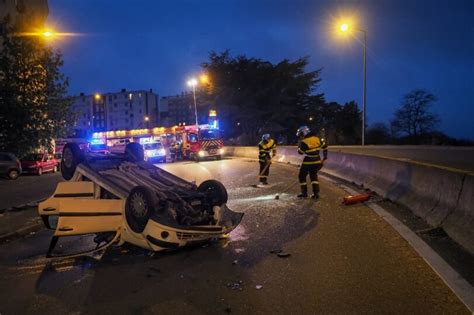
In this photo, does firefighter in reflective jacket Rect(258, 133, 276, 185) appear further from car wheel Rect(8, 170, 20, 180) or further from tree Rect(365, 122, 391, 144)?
tree Rect(365, 122, 391, 144)

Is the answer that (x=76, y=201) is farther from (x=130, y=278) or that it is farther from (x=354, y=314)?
(x=354, y=314)

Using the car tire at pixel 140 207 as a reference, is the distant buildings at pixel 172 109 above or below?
above

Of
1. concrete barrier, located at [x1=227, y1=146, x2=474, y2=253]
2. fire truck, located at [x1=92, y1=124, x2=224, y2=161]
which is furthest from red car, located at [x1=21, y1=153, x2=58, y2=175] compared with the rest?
concrete barrier, located at [x1=227, y1=146, x2=474, y2=253]

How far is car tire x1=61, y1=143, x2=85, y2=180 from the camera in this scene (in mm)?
7547

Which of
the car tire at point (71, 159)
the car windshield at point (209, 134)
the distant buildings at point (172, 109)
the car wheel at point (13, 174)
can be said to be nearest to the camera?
the car tire at point (71, 159)

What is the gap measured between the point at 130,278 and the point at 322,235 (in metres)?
3.16

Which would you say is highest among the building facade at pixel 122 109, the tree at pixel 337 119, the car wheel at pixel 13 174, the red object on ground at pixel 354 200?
the building facade at pixel 122 109

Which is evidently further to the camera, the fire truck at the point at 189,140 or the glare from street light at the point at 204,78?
the glare from street light at the point at 204,78

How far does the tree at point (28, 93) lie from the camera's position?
28.0 meters

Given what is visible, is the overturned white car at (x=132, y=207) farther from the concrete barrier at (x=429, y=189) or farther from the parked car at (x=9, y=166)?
the parked car at (x=9, y=166)

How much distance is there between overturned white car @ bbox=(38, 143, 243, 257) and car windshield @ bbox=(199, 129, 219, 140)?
2810 centimetres

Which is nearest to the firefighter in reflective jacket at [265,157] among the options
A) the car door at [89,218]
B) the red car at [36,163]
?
the car door at [89,218]

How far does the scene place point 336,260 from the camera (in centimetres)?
589

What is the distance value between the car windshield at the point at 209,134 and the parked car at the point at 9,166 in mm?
14052
